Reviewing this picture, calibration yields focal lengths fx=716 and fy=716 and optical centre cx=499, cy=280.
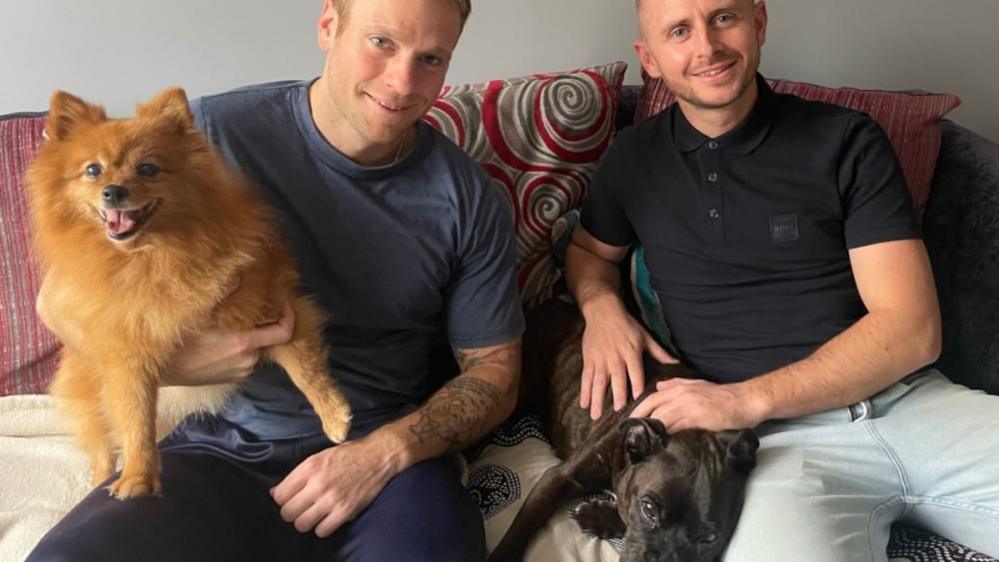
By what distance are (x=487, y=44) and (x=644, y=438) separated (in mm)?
1472

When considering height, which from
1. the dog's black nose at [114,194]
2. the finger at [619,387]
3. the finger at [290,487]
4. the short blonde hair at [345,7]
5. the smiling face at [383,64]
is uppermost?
the short blonde hair at [345,7]

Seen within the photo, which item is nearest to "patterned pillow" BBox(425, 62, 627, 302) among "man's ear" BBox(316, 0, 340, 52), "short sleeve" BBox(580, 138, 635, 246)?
"short sleeve" BBox(580, 138, 635, 246)

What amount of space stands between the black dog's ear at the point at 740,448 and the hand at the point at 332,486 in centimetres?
69

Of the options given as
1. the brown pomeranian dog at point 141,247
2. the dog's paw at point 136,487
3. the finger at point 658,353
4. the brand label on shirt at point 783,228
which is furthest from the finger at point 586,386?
the dog's paw at point 136,487

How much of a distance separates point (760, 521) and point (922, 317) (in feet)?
1.96

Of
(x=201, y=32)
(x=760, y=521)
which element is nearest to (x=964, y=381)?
(x=760, y=521)

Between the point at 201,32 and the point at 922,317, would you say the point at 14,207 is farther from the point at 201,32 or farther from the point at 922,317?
the point at 922,317

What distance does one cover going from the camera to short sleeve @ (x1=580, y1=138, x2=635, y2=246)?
6.23 feet

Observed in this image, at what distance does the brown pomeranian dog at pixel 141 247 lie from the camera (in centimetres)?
108

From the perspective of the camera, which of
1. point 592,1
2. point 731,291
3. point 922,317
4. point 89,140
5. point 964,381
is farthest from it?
point 592,1

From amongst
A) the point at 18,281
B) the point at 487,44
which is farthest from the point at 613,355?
the point at 18,281

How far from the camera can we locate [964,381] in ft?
6.14

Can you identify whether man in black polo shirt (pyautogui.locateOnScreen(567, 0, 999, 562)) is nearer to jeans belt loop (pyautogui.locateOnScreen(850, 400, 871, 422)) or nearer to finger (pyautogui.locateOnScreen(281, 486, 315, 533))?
jeans belt loop (pyautogui.locateOnScreen(850, 400, 871, 422))

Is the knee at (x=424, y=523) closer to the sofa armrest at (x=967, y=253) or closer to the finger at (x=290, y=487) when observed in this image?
the finger at (x=290, y=487)
